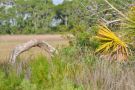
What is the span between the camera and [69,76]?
777cm

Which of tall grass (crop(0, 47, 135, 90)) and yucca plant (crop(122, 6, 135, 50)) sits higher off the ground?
yucca plant (crop(122, 6, 135, 50))

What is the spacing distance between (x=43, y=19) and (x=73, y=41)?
193 feet

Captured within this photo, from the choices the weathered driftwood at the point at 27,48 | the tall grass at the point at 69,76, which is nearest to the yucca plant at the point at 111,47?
the tall grass at the point at 69,76

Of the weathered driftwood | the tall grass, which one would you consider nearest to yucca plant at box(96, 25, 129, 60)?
the tall grass

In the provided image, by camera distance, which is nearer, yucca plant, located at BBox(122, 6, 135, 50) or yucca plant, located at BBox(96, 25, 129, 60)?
yucca plant, located at BBox(122, 6, 135, 50)

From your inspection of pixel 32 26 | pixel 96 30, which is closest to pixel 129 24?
pixel 96 30

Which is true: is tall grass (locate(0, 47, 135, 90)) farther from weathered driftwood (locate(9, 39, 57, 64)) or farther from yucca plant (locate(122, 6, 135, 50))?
weathered driftwood (locate(9, 39, 57, 64))

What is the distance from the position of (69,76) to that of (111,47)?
2.19 m

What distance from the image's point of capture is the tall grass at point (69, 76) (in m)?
7.28

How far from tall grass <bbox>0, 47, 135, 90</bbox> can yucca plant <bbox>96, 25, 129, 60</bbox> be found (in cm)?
85

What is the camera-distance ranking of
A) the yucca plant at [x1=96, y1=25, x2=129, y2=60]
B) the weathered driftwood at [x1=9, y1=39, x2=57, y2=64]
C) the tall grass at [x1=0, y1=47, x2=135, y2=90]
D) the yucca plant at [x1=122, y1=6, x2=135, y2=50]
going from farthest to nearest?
the weathered driftwood at [x1=9, y1=39, x2=57, y2=64], the yucca plant at [x1=96, y1=25, x2=129, y2=60], the yucca plant at [x1=122, y1=6, x2=135, y2=50], the tall grass at [x1=0, y1=47, x2=135, y2=90]

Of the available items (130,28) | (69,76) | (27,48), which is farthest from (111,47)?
(69,76)

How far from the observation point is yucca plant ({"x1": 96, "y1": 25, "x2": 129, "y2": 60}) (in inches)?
374

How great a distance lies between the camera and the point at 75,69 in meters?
7.86
